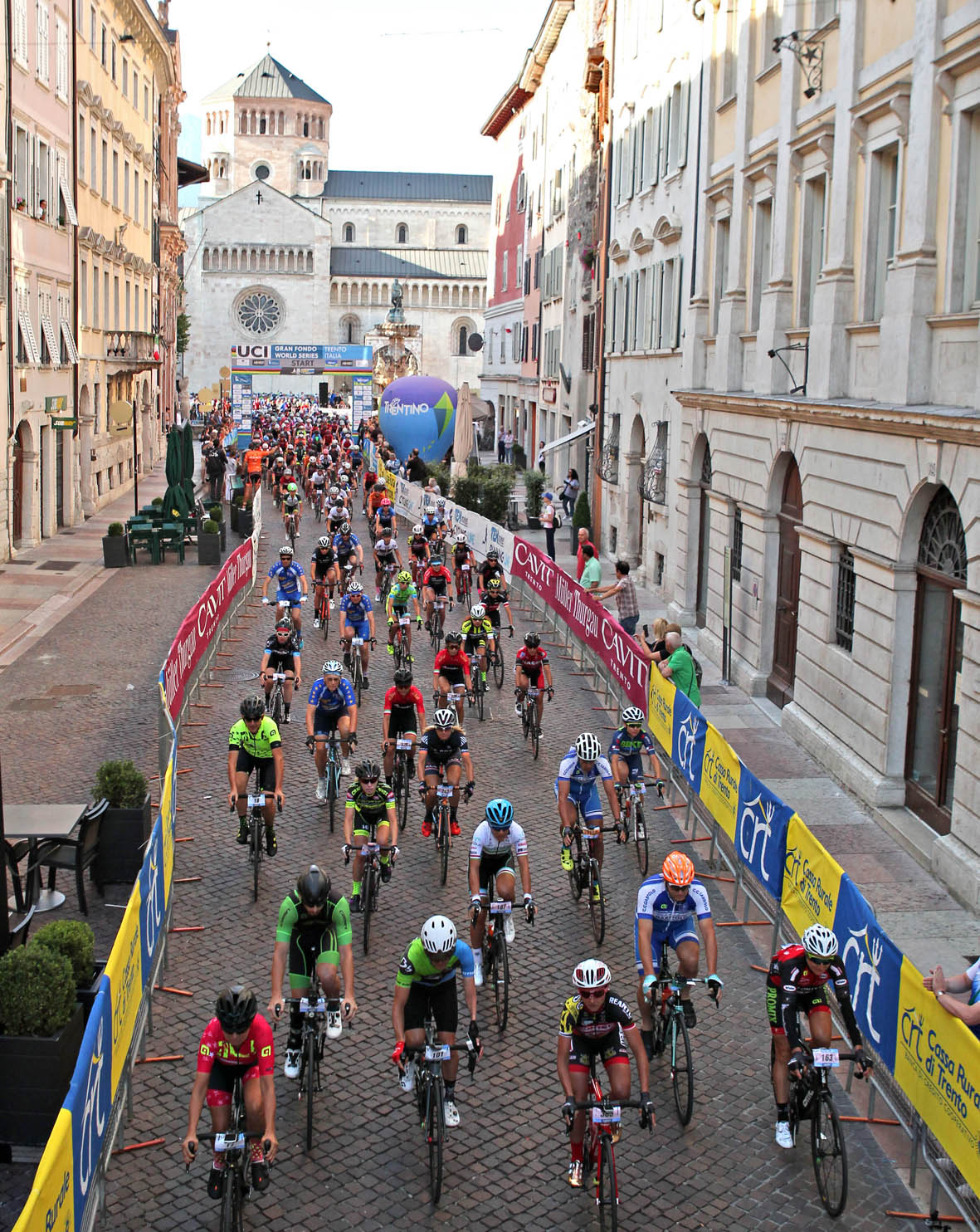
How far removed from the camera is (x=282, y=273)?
398ft

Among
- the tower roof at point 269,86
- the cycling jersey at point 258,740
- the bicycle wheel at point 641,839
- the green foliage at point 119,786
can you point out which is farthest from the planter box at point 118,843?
the tower roof at point 269,86

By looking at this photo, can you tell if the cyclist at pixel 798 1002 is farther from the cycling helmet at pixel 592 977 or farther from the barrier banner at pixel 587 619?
the barrier banner at pixel 587 619

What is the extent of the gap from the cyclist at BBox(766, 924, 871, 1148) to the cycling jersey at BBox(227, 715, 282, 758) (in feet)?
Answer: 17.9

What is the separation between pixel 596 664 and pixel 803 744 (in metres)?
3.79

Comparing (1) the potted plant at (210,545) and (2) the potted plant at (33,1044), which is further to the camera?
(1) the potted plant at (210,545)

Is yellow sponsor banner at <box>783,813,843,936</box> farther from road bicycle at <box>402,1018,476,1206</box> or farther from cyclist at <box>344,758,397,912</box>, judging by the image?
cyclist at <box>344,758,397,912</box>

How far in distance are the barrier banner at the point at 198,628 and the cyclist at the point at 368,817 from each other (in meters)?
4.25

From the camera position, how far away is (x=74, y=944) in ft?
28.9

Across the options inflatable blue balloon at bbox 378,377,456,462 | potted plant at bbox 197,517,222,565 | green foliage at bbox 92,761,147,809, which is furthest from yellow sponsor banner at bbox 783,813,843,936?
inflatable blue balloon at bbox 378,377,456,462

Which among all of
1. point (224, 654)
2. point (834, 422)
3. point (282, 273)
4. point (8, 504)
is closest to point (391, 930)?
point (834, 422)

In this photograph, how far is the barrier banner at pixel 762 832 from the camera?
10992 mm

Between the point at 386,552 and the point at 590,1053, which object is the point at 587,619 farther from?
the point at 590,1053

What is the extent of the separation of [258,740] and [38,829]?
199 centimetres

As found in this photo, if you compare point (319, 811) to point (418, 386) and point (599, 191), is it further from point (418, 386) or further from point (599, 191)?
point (418, 386)
